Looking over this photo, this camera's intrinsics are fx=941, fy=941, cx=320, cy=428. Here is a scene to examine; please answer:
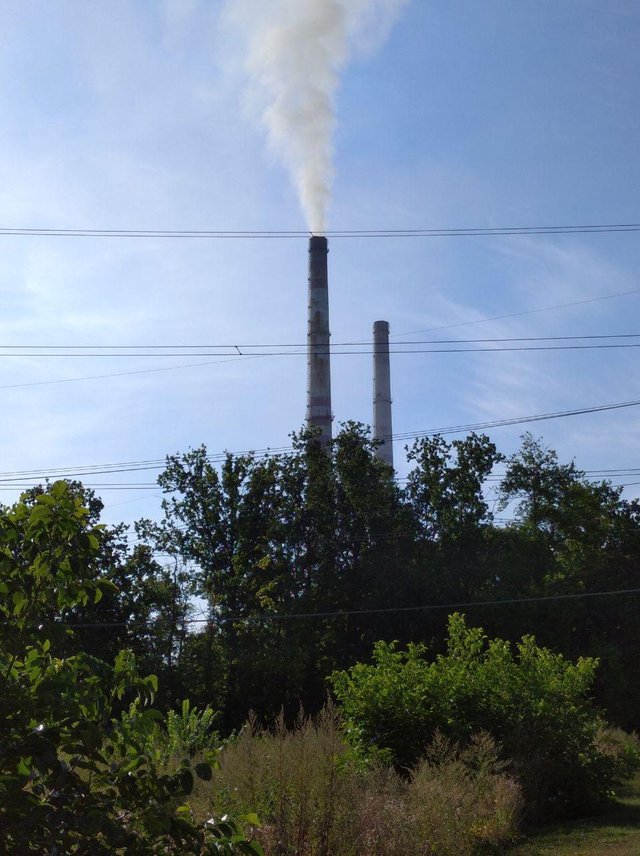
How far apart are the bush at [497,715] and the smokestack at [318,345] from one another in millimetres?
27590

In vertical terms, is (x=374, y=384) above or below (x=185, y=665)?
above

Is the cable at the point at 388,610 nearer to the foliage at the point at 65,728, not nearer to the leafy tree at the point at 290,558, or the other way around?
the leafy tree at the point at 290,558

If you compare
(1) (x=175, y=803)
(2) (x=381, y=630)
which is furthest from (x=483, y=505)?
(1) (x=175, y=803)

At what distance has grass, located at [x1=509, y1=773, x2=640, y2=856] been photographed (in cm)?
1313

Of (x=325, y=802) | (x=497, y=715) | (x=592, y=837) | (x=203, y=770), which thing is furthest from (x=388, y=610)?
(x=203, y=770)

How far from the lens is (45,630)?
3.80 metres

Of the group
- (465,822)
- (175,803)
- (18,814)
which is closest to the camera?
(18,814)

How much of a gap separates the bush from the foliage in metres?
12.9

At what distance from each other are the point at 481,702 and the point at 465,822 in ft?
18.9

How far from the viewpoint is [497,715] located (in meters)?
17.7

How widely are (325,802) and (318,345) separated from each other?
120 ft

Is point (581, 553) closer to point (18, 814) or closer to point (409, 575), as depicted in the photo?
point (409, 575)

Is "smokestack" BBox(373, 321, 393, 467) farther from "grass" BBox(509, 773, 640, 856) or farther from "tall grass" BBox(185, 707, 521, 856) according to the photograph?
"tall grass" BBox(185, 707, 521, 856)

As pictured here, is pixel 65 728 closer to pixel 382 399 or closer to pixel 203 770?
pixel 203 770
